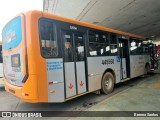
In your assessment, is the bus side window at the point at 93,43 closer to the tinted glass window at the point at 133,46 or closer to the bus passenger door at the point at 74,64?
the bus passenger door at the point at 74,64

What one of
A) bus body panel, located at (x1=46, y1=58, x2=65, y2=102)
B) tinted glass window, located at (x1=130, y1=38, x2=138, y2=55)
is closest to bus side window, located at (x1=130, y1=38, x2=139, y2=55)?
tinted glass window, located at (x1=130, y1=38, x2=138, y2=55)

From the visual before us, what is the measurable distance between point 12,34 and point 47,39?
3.95 ft

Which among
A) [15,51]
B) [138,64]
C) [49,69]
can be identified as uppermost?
[15,51]

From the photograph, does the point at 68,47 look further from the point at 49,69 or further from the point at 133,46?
the point at 133,46

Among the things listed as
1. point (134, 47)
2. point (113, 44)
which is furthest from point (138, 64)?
point (113, 44)

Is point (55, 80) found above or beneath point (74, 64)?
beneath

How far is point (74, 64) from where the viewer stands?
515 cm

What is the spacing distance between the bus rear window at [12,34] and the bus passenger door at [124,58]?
5.32 metres

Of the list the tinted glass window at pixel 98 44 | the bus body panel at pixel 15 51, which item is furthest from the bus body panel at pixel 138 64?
the bus body panel at pixel 15 51

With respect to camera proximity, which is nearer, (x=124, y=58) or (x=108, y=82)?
(x=108, y=82)

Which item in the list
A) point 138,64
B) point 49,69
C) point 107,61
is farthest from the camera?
point 138,64

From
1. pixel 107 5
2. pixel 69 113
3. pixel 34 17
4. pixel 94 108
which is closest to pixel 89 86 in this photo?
pixel 94 108

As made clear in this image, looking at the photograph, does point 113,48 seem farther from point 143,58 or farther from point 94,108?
point 143,58

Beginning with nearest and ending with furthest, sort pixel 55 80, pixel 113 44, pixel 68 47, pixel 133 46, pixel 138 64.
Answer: pixel 55 80
pixel 68 47
pixel 113 44
pixel 133 46
pixel 138 64
